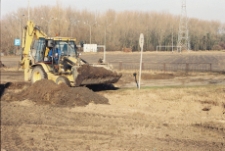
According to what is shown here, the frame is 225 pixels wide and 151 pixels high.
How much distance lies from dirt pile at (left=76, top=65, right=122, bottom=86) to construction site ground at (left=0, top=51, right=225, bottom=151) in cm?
89

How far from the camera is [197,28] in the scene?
31.2 feet

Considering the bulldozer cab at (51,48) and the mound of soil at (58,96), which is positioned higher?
the bulldozer cab at (51,48)

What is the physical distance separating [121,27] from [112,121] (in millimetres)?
6158

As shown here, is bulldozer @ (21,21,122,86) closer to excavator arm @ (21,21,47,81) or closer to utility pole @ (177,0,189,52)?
excavator arm @ (21,21,47,81)

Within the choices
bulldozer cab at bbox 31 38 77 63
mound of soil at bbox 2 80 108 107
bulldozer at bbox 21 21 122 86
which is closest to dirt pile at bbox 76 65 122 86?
bulldozer at bbox 21 21 122 86

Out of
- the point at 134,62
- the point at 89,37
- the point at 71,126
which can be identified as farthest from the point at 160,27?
the point at 134,62

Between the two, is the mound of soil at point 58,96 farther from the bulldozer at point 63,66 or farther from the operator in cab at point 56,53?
the operator in cab at point 56,53

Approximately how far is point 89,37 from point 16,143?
12.4 meters

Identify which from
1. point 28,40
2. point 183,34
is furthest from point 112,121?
point 28,40

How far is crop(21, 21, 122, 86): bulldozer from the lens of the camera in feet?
54.0

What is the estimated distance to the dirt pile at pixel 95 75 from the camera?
16297 millimetres

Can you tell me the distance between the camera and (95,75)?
16734 millimetres

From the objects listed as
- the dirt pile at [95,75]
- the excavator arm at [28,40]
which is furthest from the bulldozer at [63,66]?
the excavator arm at [28,40]

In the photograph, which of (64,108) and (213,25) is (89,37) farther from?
(213,25)
